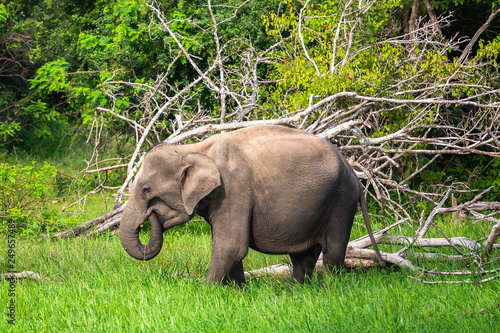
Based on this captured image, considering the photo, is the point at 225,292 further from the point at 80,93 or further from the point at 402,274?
the point at 80,93

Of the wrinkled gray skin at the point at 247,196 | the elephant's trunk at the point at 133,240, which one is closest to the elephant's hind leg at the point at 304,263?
the wrinkled gray skin at the point at 247,196

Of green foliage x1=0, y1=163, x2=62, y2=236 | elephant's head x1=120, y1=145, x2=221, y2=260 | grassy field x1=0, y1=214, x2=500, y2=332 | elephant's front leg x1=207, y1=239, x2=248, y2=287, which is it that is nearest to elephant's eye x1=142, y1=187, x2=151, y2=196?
elephant's head x1=120, y1=145, x2=221, y2=260

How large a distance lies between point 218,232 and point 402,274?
189 centimetres

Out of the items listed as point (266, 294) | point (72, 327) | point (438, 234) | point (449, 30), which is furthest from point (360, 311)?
point (449, 30)

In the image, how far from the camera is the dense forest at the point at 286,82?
7812 mm

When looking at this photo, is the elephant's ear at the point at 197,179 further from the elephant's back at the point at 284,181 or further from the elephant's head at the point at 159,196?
the elephant's back at the point at 284,181

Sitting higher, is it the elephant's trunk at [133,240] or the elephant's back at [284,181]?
the elephant's back at [284,181]

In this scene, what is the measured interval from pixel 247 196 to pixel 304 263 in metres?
1.05

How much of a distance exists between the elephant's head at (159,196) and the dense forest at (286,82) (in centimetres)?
152

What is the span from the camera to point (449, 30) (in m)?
11.3

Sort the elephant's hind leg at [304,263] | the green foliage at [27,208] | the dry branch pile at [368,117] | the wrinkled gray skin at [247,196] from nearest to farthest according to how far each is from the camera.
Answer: the wrinkled gray skin at [247,196] < the elephant's hind leg at [304,263] < the dry branch pile at [368,117] < the green foliage at [27,208]

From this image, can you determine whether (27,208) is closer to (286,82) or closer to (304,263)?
(286,82)

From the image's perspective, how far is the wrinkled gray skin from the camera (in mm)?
5043

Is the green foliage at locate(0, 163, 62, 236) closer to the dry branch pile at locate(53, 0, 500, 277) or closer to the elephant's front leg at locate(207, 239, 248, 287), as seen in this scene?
the dry branch pile at locate(53, 0, 500, 277)
